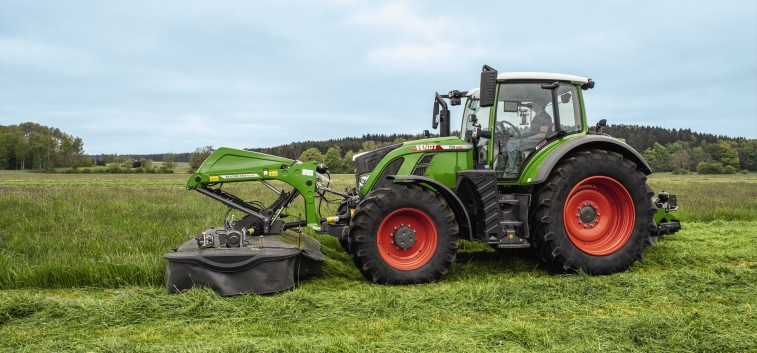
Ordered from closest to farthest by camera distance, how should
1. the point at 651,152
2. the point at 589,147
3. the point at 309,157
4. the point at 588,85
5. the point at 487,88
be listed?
the point at 487,88, the point at 589,147, the point at 588,85, the point at 309,157, the point at 651,152

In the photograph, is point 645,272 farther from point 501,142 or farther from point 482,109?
point 482,109

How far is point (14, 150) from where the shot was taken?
64.0 m

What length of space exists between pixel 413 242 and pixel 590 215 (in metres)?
2.32

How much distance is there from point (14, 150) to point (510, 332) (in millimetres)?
76095

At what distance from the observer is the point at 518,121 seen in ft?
21.6

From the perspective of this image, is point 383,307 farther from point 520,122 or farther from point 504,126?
point 520,122

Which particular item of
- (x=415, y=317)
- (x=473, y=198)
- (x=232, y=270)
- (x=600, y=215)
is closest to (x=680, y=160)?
(x=600, y=215)

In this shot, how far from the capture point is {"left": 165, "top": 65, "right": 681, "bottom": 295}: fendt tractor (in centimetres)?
557

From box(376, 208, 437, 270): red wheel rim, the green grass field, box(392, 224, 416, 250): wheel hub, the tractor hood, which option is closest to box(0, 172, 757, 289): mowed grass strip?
the green grass field

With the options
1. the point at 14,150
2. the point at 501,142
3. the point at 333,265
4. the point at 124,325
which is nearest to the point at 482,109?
the point at 501,142

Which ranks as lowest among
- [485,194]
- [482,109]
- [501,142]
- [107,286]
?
[107,286]

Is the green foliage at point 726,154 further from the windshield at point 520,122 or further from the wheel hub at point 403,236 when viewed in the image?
the wheel hub at point 403,236

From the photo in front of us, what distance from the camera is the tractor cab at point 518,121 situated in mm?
6453

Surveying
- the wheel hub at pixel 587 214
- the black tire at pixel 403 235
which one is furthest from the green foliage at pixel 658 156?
the black tire at pixel 403 235
